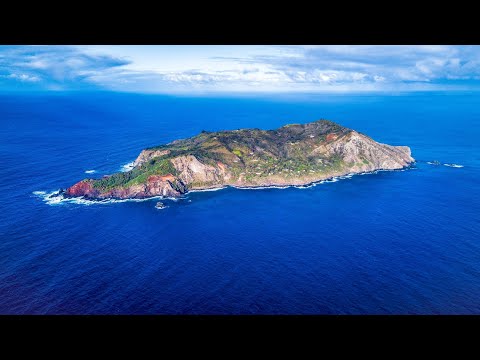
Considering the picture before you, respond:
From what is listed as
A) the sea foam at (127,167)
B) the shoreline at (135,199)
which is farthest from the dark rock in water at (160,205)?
the sea foam at (127,167)

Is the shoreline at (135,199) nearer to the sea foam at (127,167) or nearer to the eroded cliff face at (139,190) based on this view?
the eroded cliff face at (139,190)

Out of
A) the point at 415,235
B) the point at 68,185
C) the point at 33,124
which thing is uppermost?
the point at 415,235

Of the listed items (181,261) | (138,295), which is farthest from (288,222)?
(138,295)

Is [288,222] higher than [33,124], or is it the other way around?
[288,222]

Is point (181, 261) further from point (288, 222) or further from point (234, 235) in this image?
point (288, 222)

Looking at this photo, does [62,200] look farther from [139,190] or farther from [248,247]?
[248,247]

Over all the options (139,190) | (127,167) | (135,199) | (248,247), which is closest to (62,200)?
(135,199)
